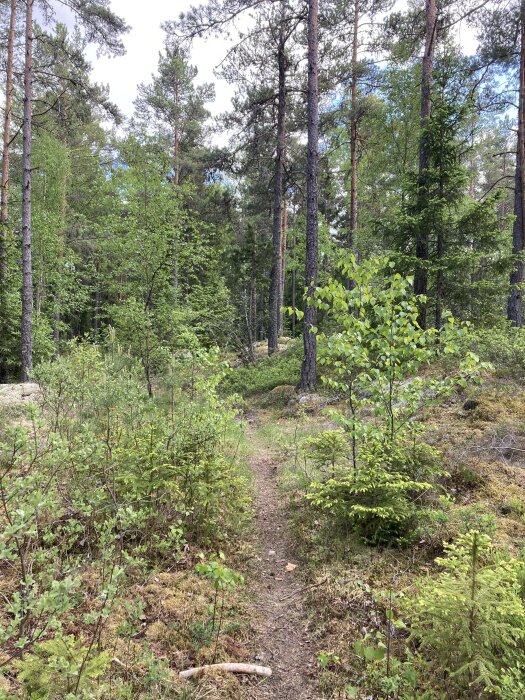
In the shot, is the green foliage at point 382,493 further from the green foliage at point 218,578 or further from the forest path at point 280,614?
the green foliage at point 218,578

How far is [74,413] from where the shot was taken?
538 centimetres

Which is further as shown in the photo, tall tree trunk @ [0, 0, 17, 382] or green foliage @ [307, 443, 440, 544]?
tall tree trunk @ [0, 0, 17, 382]

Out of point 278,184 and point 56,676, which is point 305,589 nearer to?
point 56,676

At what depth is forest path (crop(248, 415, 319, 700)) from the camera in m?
2.39

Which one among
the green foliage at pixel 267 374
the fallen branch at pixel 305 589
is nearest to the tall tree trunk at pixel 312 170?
the green foliage at pixel 267 374

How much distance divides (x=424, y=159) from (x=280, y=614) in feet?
35.2

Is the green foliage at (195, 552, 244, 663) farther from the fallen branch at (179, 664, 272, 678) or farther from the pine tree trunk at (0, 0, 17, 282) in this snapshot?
the pine tree trunk at (0, 0, 17, 282)

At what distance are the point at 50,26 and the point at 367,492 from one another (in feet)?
46.8

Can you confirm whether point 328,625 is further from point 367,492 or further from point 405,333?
point 405,333

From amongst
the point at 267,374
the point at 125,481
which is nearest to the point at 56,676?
the point at 125,481

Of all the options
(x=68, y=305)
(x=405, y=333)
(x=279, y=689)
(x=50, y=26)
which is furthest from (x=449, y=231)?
(x=68, y=305)

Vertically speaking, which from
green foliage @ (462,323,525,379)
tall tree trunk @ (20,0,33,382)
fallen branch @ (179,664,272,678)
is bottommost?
fallen branch @ (179,664,272,678)

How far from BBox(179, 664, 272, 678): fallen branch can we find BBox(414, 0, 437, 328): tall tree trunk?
24.0 ft

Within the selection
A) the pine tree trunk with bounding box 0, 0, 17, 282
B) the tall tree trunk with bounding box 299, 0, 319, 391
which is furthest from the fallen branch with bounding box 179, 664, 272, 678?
the pine tree trunk with bounding box 0, 0, 17, 282
